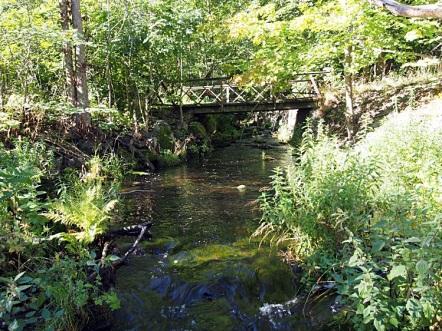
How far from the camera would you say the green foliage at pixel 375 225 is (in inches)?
115

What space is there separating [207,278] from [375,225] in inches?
92.3

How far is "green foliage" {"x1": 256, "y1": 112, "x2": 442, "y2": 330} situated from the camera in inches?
115

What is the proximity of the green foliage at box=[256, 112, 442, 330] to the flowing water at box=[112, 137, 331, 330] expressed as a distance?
1.44 feet

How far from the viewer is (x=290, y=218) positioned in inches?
196

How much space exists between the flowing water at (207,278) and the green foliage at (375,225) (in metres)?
0.44

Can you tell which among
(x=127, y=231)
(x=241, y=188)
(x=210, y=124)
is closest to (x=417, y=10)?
(x=127, y=231)

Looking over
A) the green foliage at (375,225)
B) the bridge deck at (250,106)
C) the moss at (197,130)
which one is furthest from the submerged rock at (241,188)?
the moss at (197,130)

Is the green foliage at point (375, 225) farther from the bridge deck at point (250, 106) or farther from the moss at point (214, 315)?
the bridge deck at point (250, 106)

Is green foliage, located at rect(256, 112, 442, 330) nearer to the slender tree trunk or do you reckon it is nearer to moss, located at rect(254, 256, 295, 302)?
moss, located at rect(254, 256, 295, 302)

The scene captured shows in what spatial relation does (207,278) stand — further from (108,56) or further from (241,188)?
(108,56)

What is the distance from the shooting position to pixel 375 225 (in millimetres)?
3369

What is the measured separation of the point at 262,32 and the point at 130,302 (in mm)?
9370

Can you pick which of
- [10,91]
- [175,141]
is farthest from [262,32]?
[10,91]

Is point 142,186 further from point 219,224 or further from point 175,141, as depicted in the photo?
point 175,141
